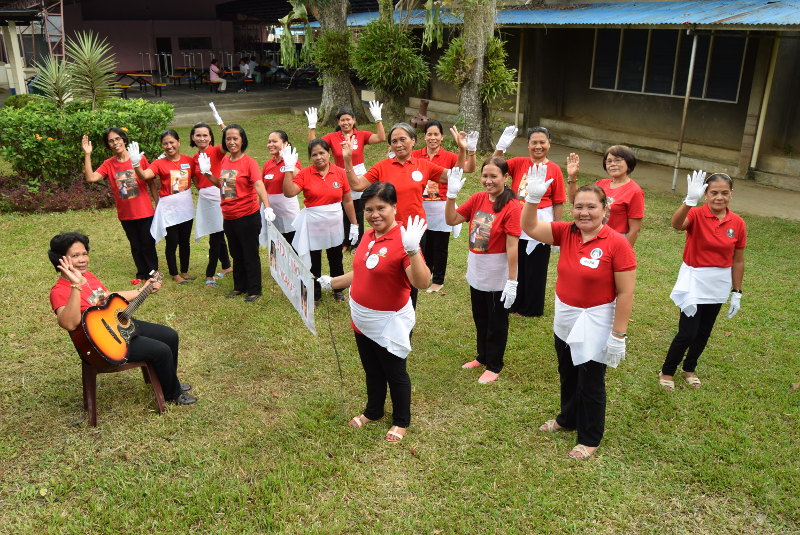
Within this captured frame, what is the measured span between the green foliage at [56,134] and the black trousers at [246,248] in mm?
4993

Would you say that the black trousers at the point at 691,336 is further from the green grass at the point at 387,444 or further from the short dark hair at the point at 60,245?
the short dark hair at the point at 60,245

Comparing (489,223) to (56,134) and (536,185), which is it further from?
(56,134)

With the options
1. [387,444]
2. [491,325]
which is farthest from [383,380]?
[491,325]

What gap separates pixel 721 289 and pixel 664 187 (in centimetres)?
773

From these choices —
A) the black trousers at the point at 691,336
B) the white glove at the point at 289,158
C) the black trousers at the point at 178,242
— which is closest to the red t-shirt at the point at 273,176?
the white glove at the point at 289,158

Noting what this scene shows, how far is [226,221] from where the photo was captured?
6.56 meters

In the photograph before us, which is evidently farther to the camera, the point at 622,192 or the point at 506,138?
the point at 506,138

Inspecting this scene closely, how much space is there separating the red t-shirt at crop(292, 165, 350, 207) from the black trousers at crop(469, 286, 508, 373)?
1857mm

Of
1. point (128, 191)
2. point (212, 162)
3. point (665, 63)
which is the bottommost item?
point (128, 191)

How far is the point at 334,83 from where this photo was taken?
1767 centimetres

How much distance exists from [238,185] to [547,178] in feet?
9.97

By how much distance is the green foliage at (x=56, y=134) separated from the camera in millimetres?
10062

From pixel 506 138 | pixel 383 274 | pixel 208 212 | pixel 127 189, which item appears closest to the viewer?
pixel 383 274

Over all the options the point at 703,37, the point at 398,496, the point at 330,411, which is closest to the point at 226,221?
the point at 330,411
